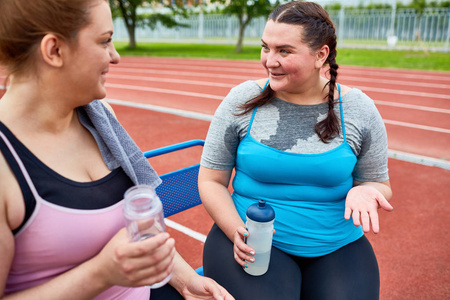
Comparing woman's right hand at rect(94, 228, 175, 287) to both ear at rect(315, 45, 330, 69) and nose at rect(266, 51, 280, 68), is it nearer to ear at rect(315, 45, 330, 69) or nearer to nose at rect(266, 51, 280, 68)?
nose at rect(266, 51, 280, 68)

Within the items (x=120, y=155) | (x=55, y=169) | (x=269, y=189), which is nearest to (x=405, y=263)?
(x=269, y=189)

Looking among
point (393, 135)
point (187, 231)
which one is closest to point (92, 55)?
point (187, 231)

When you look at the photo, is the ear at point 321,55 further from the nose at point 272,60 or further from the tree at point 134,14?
the tree at point 134,14

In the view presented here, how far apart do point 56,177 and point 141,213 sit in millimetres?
326

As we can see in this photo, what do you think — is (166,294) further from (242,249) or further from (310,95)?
(310,95)

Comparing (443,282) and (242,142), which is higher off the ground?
(242,142)

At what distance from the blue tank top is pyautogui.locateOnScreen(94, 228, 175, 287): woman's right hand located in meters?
0.88

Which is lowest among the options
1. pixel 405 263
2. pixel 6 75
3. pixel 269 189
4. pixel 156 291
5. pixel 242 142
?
pixel 405 263

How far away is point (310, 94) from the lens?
2.05m

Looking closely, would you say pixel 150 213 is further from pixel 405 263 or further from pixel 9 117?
pixel 405 263

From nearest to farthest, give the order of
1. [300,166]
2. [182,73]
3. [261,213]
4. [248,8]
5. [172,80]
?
[261,213], [300,166], [172,80], [182,73], [248,8]

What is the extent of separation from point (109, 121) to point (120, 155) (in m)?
0.21

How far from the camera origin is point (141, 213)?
1.11 m

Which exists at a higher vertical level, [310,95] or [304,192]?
[310,95]
